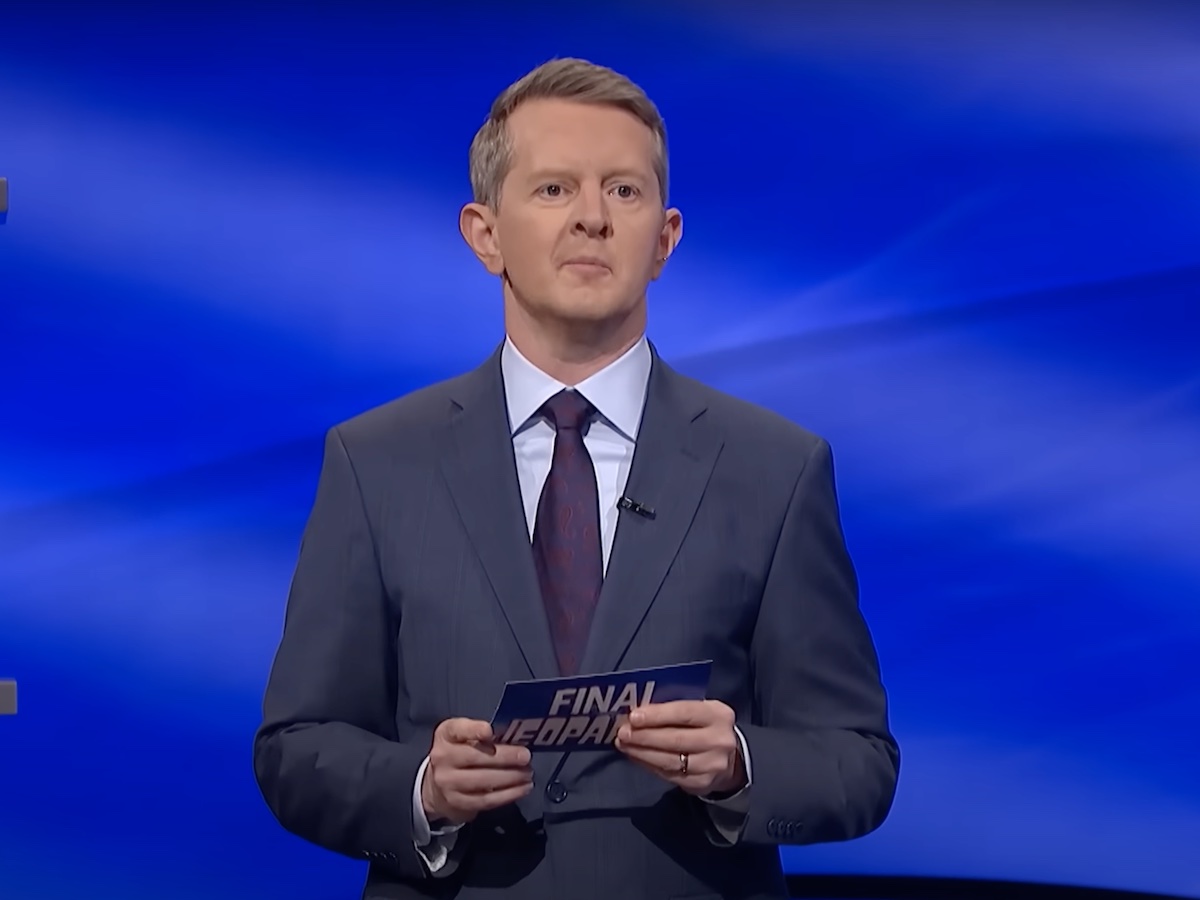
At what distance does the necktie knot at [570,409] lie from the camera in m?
2.37

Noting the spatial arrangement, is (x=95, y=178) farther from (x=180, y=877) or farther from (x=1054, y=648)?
(x=1054, y=648)

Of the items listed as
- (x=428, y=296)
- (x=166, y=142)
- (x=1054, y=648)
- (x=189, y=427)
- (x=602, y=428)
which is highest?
(x=166, y=142)

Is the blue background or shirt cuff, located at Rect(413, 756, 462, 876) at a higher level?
the blue background

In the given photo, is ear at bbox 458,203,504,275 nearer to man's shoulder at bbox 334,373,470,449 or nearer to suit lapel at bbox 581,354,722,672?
man's shoulder at bbox 334,373,470,449

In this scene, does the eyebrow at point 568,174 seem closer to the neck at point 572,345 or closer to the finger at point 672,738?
the neck at point 572,345

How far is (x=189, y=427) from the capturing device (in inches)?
141

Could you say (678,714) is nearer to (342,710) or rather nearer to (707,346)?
(342,710)

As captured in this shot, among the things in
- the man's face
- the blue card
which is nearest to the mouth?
the man's face

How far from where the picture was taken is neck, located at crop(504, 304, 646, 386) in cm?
239

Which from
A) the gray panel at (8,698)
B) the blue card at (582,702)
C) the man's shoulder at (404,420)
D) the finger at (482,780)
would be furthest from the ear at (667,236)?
the gray panel at (8,698)

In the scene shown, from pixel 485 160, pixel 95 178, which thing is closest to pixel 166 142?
pixel 95 178

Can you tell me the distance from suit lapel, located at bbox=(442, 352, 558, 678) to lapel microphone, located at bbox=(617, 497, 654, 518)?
0.46 feet

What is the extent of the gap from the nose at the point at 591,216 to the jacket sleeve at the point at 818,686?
0.45m

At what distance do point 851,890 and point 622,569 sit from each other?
1.74 m
